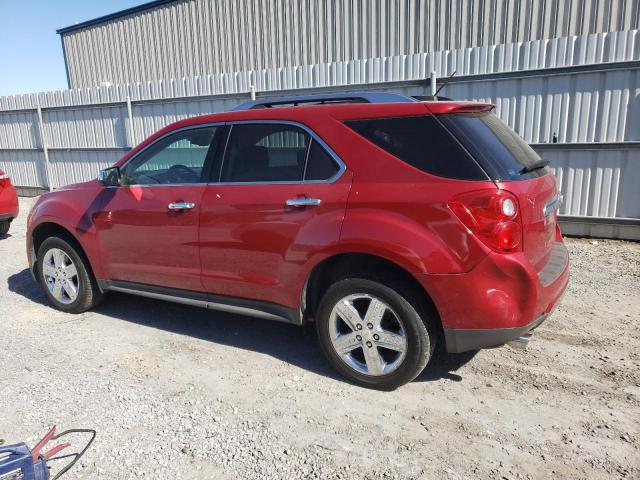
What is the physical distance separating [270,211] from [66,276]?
251 centimetres

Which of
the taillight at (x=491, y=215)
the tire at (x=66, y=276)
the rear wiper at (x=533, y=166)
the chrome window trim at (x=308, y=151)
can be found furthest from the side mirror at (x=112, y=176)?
the rear wiper at (x=533, y=166)

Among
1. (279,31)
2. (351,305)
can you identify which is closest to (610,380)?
(351,305)

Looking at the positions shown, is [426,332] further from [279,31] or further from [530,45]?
[279,31]

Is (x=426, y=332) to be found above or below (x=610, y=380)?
above

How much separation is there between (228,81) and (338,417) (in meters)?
7.97

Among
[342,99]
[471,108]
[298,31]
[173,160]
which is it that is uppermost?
[298,31]

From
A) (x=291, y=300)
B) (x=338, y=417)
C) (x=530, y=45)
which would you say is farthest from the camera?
(x=530, y=45)

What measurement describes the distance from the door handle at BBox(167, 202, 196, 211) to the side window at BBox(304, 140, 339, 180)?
3.27 ft

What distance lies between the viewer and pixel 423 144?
303cm

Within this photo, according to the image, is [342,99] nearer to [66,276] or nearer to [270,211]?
[270,211]

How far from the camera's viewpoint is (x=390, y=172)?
10.1 feet

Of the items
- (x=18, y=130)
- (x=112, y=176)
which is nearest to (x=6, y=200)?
(x=112, y=176)

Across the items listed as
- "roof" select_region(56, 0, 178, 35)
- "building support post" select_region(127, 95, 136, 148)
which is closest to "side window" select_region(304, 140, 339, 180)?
"building support post" select_region(127, 95, 136, 148)

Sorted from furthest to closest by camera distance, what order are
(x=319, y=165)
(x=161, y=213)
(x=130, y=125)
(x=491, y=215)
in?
1. (x=130, y=125)
2. (x=161, y=213)
3. (x=319, y=165)
4. (x=491, y=215)
